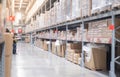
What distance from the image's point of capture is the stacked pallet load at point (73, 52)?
302 inches

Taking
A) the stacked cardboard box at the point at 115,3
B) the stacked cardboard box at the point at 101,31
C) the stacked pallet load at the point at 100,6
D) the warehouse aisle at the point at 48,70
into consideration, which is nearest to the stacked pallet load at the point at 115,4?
the stacked cardboard box at the point at 115,3

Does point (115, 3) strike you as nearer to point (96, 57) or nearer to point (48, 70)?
point (96, 57)

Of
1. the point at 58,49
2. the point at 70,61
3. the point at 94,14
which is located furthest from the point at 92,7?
the point at 58,49

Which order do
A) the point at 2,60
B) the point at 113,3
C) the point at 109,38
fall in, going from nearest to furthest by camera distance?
1. the point at 2,60
2. the point at 113,3
3. the point at 109,38

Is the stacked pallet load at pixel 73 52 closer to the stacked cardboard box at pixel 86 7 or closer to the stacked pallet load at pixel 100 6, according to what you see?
the stacked cardboard box at pixel 86 7

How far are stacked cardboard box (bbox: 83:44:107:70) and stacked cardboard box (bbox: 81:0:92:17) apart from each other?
0.89 m

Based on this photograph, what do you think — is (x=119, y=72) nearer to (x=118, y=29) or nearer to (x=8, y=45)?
(x=118, y=29)

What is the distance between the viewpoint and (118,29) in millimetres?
5324

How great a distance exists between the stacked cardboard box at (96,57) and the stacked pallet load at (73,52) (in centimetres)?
113

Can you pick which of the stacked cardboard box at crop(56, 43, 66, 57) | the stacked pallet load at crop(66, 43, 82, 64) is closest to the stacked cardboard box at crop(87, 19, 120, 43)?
the stacked pallet load at crop(66, 43, 82, 64)

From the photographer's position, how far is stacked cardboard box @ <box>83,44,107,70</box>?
6238 millimetres

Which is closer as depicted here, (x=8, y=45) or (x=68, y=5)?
(x=8, y=45)

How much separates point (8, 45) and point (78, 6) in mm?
4805

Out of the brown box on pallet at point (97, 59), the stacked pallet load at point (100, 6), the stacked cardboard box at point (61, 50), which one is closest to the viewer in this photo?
the stacked pallet load at point (100, 6)
